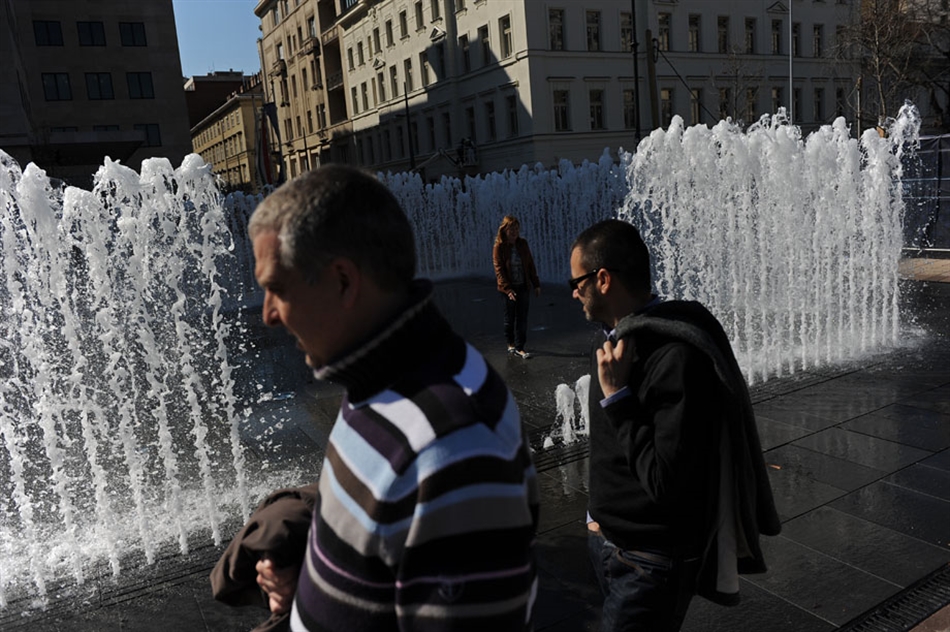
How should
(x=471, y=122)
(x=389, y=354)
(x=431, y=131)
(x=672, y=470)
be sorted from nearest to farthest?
(x=389, y=354) → (x=672, y=470) → (x=471, y=122) → (x=431, y=131)

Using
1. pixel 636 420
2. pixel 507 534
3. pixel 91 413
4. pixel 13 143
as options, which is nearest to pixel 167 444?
pixel 91 413

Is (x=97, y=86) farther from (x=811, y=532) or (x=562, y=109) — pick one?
(x=811, y=532)

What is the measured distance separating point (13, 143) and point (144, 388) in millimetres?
25173

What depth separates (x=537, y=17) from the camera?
3809 centimetres

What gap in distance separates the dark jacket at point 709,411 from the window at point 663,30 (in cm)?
4387

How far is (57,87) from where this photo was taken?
157ft

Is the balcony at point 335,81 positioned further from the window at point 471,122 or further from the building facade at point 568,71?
the window at point 471,122

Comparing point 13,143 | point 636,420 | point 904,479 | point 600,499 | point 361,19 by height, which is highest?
point 361,19

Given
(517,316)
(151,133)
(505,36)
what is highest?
(505,36)

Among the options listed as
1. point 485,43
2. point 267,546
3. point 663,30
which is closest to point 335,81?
point 485,43

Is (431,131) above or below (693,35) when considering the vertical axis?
below

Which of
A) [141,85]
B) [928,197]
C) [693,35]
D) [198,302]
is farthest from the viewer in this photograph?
[141,85]

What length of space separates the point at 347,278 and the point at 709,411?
1.17 m

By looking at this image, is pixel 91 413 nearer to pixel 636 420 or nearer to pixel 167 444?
pixel 167 444
